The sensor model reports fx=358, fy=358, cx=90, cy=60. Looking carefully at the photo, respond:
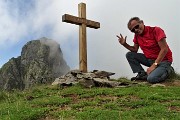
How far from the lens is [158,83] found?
12945 millimetres

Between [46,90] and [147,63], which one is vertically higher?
[147,63]

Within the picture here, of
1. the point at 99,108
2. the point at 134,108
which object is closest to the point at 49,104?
the point at 99,108

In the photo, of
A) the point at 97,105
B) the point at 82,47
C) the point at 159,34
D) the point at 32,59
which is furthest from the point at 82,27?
the point at 32,59

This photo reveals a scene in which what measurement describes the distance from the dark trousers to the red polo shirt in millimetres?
253

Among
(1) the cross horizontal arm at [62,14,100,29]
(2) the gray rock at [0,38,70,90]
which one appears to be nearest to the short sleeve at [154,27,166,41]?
(1) the cross horizontal arm at [62,14,100,29]

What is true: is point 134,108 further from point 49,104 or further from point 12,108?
point 12,108

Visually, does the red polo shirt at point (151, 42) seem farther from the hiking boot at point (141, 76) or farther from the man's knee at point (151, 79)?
the man's knee at point (151, 79)

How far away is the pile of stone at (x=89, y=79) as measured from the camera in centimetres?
1244

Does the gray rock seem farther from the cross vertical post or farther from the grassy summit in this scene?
the grassy summit

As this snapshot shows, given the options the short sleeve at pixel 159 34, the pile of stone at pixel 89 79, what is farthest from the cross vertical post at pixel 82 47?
the short sleeve at pixel 159 34

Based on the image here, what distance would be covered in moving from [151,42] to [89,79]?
2635 millimetres

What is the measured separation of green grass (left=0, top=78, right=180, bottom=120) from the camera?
773cm

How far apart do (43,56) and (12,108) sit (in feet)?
394

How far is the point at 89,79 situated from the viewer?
1280 cm
